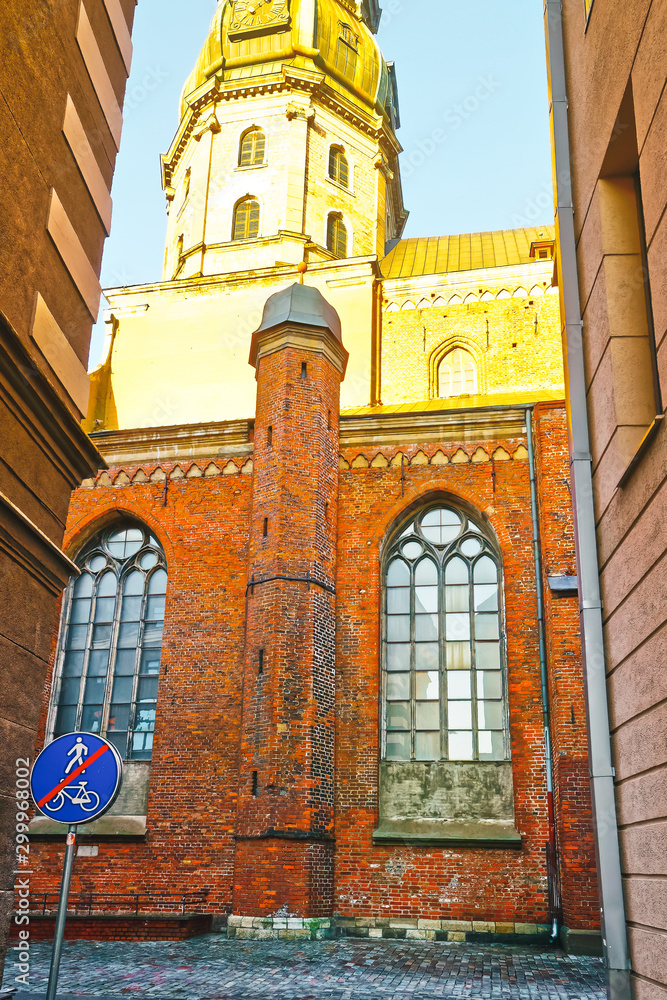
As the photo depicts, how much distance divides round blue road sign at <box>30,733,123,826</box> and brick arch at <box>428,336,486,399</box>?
56.0 feet

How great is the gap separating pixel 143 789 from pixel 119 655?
2442 mm

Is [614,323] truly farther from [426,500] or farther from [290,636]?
[426,500]

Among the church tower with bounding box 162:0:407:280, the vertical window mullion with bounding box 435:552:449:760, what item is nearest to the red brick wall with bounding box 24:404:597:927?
the vertical window mullion with bounding box 435:552:449:760

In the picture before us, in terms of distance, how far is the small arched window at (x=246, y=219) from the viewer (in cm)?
2444

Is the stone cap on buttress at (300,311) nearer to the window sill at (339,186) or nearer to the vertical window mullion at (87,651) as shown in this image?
the vertical window mullion at (87,651)

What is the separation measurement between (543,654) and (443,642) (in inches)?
66.3

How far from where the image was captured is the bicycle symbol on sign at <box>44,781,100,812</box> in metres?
5.52

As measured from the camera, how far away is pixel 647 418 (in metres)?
5.73

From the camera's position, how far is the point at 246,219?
24641 millimetres

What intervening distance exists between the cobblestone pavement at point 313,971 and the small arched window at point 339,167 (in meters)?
19.8

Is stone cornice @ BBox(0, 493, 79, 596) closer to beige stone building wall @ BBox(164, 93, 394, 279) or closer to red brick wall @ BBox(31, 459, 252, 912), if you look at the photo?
red brick wall @ BBox(31, 459, 252, 912)

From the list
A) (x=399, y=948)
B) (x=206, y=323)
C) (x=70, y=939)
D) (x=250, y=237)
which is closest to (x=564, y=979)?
(x=399, y=948)

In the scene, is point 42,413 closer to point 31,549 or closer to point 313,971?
point 31,549

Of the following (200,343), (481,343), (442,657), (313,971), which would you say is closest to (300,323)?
(442,657)
